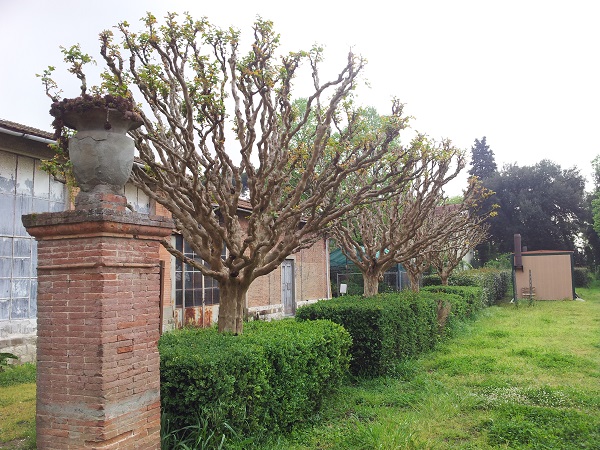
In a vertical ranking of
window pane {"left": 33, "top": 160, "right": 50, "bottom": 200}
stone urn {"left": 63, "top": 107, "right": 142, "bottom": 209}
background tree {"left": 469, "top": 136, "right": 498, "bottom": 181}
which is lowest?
stone urn {"left": 63, "top": 107, "right": 142, "bottom": 209}

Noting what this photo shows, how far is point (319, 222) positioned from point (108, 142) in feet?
11.6

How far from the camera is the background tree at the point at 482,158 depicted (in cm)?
4259

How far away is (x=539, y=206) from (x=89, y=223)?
36066 mm

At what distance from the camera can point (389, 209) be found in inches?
501

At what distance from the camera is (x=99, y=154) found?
362 centimetres

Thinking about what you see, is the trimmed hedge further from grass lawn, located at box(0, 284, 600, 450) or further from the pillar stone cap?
the pillar stone cap

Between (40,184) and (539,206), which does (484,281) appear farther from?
(40,184)

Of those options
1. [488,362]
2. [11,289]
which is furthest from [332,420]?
[11,289]

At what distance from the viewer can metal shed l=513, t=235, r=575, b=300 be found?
75.3 ft

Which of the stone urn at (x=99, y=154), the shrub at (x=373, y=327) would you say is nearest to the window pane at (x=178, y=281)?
the shrub at (x=373, y=327)

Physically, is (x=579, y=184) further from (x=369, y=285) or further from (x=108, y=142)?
(x=108, y=142)

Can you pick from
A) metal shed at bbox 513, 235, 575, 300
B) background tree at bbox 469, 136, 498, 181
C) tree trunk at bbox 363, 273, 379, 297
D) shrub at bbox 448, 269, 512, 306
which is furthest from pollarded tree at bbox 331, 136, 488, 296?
background tree at bbox 469, 136, 498, 181

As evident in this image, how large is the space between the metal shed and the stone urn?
22488 mm

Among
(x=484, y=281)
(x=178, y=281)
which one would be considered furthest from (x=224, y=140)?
(x=484, y=281)
